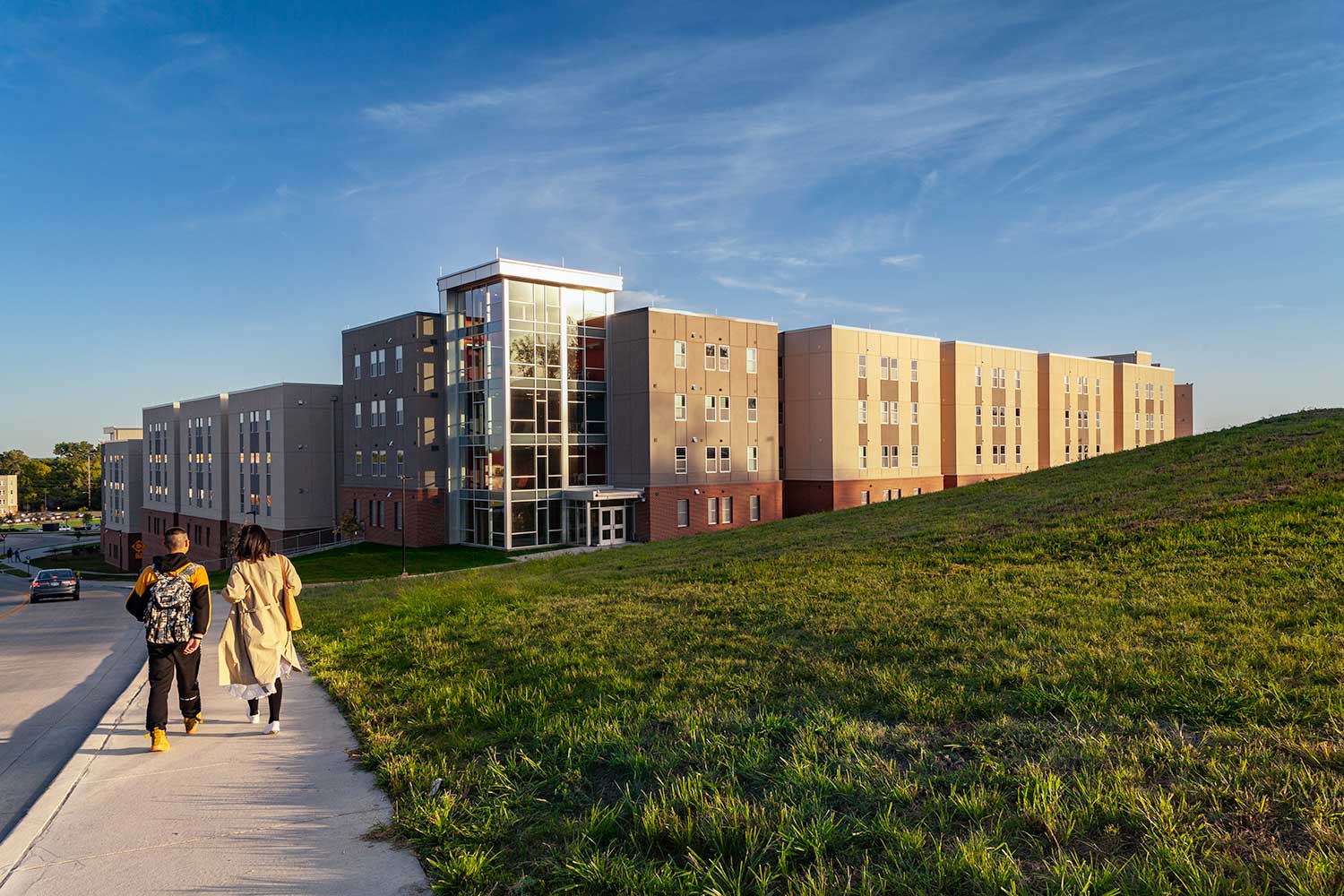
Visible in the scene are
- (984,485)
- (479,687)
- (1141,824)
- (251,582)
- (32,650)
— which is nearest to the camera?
(1141,824)

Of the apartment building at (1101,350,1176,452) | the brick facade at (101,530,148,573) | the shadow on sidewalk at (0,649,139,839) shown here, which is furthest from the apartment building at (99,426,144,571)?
the apartment building at (1101,350,1176,452)

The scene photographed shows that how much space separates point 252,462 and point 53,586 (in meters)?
28.7

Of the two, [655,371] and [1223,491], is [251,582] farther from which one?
[655,371]

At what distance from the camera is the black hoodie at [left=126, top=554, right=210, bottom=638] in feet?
24.1

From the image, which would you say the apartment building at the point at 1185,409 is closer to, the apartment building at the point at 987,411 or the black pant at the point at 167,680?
the apartment building at the point at 987,411

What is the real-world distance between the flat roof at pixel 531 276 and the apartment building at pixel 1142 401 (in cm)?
4984

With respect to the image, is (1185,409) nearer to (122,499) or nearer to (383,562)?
(383,562)

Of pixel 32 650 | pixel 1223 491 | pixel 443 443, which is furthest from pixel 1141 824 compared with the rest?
pixel 443 443

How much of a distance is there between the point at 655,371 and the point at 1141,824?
3938 centimetres

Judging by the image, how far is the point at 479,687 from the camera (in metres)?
7.96

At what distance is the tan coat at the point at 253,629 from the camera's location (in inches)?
290

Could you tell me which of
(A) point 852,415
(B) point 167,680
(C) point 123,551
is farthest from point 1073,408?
(C) point 123,551

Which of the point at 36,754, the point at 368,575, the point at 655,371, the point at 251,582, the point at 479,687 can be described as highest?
the point at 655,371

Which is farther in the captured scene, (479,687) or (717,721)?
(479,687)
